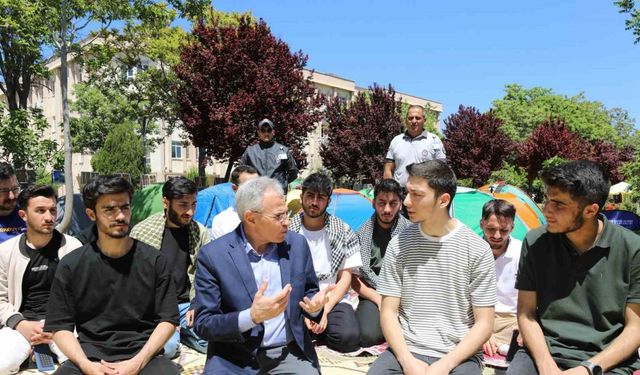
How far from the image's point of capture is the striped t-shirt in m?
2.60

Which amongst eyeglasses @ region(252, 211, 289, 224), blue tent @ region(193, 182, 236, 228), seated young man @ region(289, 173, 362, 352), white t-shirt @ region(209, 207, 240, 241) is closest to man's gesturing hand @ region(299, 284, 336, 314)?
eyeglasses @ region(252, 211, 289, 224)

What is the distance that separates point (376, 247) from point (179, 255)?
1.70m

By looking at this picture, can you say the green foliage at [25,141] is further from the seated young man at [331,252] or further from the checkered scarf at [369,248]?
the checkered scarf at [369,248]

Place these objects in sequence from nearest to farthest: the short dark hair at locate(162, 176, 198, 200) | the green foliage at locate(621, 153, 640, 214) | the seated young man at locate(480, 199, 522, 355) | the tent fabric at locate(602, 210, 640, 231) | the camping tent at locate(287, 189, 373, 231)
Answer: the seated young man at locate(480, 199, 522, 355)
the short dark hair at locate(162, 176, 198, 200)
the camping tent at locate(287, 189, 373, 231)
the tent fabric at locate(602, 210, 640, 231)
the green foliage at locate(621, 153, 640, 214)

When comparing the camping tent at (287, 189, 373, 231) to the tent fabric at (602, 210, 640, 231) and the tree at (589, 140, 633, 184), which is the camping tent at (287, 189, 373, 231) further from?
the tree at (589, 140, 633, 184)

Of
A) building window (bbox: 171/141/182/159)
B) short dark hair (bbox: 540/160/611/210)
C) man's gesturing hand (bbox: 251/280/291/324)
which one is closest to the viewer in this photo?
man's gesturing hand (bbox: 251/280/291/324)

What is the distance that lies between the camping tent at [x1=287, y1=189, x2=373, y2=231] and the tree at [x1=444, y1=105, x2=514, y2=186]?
2373cm

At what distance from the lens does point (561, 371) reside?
2445mm

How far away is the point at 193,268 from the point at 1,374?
150cm

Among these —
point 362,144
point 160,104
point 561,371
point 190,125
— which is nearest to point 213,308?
point 561,371

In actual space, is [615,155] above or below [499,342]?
above

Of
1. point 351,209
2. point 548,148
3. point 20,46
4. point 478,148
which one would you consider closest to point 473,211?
point 351,209

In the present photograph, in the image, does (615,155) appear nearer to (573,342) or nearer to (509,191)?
(509,191)

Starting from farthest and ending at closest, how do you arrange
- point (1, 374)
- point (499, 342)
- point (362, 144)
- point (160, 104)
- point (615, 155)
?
point (615, 155) < point (362, 144) < point (160, 104) < point (499, 342) < point (1, 374)
